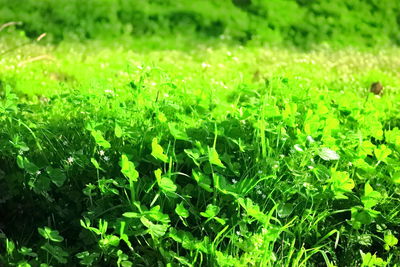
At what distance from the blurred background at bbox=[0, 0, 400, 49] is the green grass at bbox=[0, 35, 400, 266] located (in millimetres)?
4763

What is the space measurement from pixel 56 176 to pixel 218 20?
644 centimetres

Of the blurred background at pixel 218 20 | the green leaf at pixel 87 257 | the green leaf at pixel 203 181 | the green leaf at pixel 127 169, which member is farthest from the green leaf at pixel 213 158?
the blurred background at pixel 218 20

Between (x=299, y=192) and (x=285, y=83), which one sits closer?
(x=299, y=192)

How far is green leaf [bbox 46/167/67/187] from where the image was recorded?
3.05 m

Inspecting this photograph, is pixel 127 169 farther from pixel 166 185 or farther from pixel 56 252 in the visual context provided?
pixel 56 252

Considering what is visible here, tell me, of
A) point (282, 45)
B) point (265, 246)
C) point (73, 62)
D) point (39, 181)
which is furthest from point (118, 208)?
point (282, 45)

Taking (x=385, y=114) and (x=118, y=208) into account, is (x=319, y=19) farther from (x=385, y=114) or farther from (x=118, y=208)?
(x=118, y=208)

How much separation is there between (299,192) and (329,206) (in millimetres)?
365

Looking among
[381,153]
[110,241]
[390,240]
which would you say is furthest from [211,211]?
[381,153]

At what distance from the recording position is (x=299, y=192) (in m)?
3.10

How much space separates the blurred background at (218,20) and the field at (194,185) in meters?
4.71

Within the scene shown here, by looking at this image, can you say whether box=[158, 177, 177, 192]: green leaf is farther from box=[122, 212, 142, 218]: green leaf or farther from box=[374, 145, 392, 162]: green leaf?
box=[374, 145, 392, 162]: green leaf

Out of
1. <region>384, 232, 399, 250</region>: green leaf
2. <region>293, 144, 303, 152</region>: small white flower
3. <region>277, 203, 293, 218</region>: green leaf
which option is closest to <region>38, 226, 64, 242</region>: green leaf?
<region>277, 203, 293, 218</region>: green leaf

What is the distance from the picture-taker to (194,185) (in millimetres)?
3355
